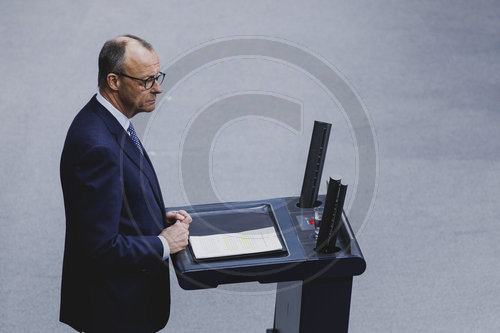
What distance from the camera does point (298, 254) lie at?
2.47m

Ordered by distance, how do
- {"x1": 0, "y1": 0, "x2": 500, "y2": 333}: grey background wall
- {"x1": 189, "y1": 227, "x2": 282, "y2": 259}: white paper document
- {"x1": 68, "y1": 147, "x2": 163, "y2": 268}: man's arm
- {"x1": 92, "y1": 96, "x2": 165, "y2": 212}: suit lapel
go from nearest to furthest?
1. {"x1": 68, "y1": 147, "x2": 163, "y2": 268}: man's arm
2. {"x1": 92, "y1": 96, "x2": 165, "y2": 212}: suit lapel
3. {"x1": 189, "y1": 227, "x2": 282, "y2": 259}: white paper document
4. {"x1": 0, "y1": 0, "x2": 500, "y2": 333}: grey background wall

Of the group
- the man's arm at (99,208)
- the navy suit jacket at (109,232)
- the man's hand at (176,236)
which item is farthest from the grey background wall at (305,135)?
the man's arm at (99,208)

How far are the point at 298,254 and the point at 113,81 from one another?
880 mm

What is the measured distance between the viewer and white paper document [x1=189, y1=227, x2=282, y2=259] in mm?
2451

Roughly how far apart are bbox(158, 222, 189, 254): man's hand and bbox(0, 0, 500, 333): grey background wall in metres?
1.09

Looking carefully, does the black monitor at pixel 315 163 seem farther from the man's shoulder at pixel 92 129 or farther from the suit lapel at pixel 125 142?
the man's shoulder at pixel 92 129

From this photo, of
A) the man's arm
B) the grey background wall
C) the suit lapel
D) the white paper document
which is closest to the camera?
the man's arm

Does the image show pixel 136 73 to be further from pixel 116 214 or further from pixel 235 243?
pixel 235 243

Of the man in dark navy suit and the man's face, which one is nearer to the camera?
the man in dark navy suit

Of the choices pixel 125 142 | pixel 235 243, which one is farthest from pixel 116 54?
pixel 235 243

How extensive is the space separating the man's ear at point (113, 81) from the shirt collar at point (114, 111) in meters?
0.05

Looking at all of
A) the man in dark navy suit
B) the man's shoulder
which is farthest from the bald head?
the man's shoulder

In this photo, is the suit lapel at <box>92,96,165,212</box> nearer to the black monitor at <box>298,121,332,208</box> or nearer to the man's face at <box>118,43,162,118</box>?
the man's face at <box>118,43,162,118</box>

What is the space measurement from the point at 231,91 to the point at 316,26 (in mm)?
1329
